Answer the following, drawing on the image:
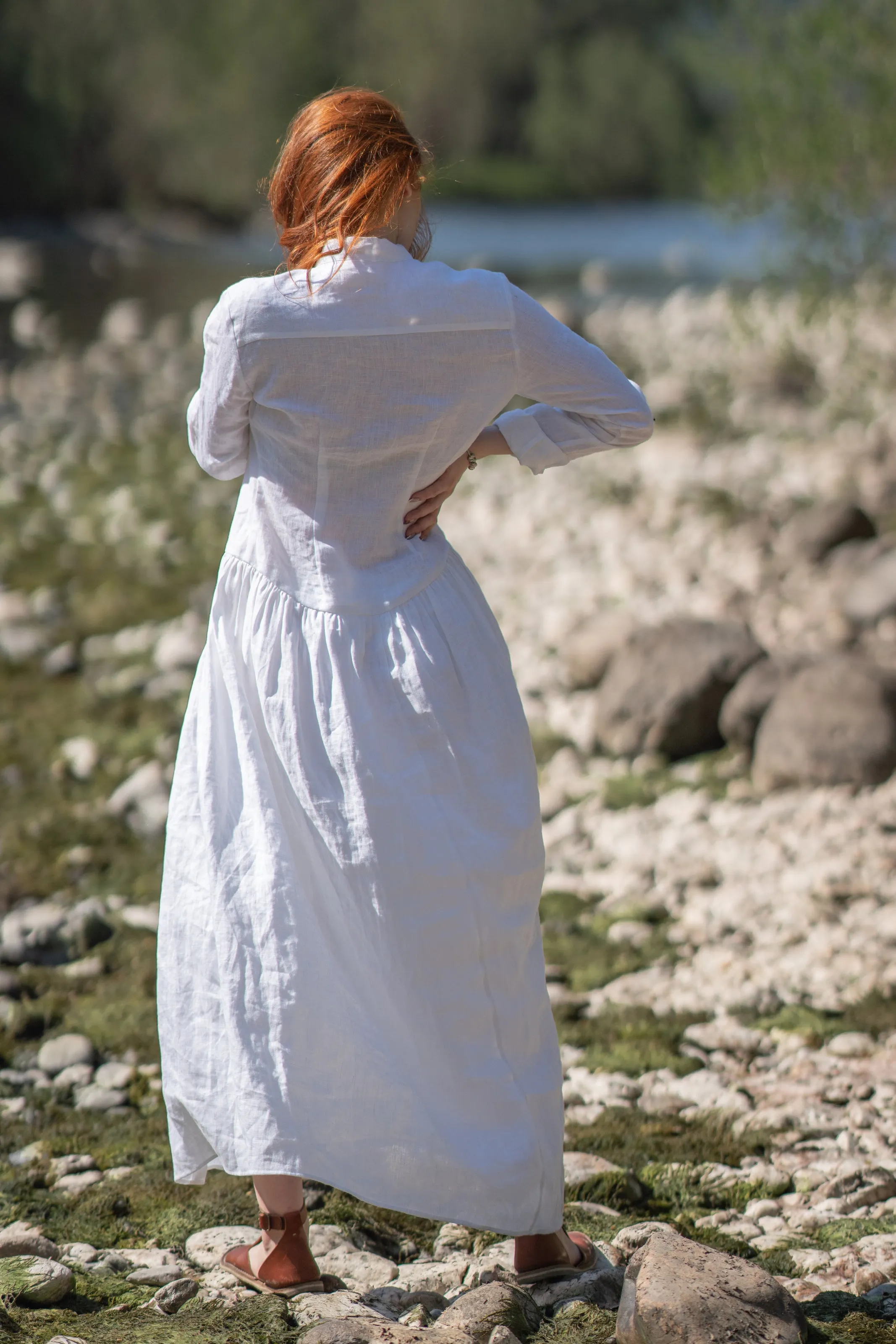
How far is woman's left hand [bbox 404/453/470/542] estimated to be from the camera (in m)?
2.33

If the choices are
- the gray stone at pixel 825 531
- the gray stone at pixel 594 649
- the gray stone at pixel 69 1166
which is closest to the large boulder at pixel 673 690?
the gray stone at pixel 594 649

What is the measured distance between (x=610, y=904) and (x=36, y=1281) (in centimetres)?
219

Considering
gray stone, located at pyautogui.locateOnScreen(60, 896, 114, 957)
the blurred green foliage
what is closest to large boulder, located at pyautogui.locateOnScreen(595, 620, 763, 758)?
gray stone, located at pyautogui.locateOnScreen(60, 896, 114, 957)

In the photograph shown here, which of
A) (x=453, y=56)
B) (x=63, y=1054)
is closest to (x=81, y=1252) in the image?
(x=63, y=1054)

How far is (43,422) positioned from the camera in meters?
11.8

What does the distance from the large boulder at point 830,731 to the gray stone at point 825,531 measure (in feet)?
6.40

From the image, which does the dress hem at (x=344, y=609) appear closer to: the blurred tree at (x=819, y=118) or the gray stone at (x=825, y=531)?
the gray stone at (x=825, y=531)

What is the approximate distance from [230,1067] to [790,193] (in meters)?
9.53

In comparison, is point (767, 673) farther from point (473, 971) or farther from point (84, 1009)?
point (473, 971)

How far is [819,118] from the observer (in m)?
10.0

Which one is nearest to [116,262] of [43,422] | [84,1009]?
[43,422]

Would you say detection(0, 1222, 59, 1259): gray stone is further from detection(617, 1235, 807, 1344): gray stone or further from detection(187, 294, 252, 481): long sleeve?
detection(187, 294, 252, 481): long sleeve

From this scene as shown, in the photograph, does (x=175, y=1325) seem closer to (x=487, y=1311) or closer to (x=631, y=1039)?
(x=487, y=1311)

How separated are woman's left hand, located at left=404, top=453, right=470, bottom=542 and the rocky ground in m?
1.18
